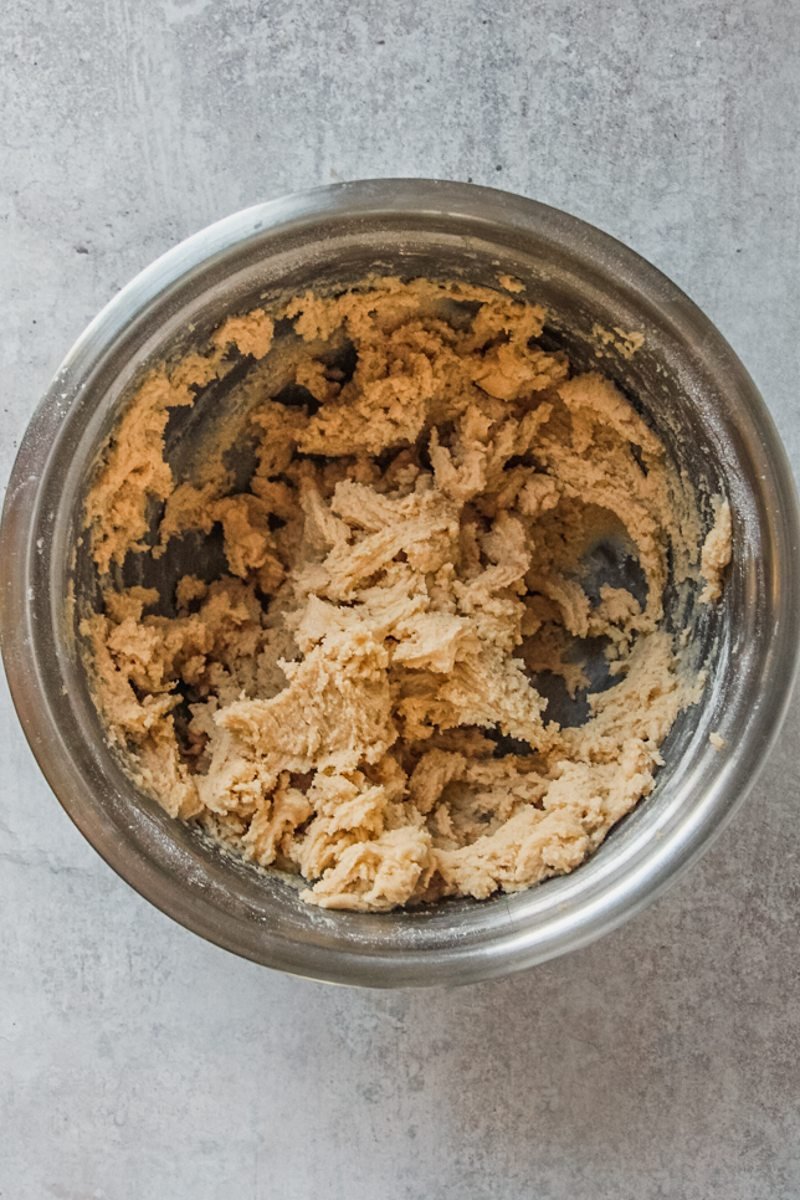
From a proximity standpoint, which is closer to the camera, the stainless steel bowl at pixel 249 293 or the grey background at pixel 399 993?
the stainless steel bowl at pixel 249 293

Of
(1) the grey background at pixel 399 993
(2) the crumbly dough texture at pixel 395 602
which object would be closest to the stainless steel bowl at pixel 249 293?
(2) the crumbly dough texture at pixel 395 602

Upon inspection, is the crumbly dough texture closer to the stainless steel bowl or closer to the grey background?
the stainless steel bowl

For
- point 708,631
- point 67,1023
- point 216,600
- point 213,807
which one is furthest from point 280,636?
point 67,1023

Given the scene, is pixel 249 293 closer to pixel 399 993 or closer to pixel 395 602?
pixel 395 602

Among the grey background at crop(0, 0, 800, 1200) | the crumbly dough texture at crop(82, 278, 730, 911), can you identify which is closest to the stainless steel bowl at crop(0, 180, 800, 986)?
the crumbly dough texture at crop(82, 278, 730, 911)

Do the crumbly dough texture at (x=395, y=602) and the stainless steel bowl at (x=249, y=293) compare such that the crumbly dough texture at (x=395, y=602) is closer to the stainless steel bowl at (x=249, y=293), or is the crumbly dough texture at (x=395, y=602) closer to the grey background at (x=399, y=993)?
the stainless steel bowl at (x=249, y=293)

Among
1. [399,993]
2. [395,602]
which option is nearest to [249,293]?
[395,602]
